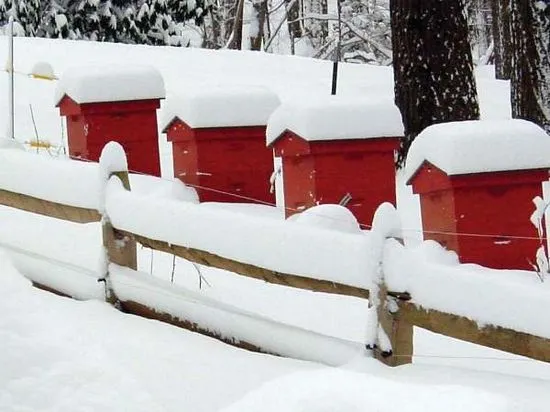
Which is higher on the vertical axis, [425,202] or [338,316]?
[425,202]

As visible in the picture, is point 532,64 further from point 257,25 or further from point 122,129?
point 257,25

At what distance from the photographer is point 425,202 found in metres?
6.63

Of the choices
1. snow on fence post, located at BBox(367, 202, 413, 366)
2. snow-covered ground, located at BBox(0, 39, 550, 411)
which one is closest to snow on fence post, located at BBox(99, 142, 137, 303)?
snow-covered ground, located at BBox(0, 39, 550, 411)

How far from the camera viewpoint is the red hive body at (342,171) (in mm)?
6785

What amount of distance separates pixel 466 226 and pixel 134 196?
6.47ft

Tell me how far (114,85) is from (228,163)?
→ 1.40 m

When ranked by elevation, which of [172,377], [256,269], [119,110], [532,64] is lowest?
[172,377]

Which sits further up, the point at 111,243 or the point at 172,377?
the point at 111,243

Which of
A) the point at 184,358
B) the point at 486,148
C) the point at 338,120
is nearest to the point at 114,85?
the point at 338,120

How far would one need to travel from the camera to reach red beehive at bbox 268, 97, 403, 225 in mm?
6758

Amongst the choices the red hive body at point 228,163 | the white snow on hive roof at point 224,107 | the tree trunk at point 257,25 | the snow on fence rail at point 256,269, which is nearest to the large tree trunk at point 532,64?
the white snow on hive roof at point 224,107

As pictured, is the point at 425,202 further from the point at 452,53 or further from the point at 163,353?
the point at 452,53

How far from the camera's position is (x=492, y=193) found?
20.3 ft

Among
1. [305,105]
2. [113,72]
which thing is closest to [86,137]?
[113,72]
